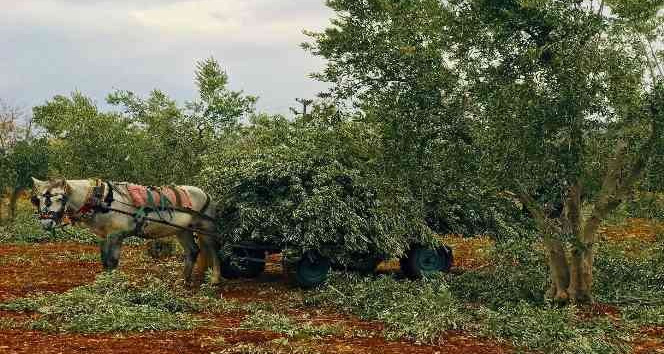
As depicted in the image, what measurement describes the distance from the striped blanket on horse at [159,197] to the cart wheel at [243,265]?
151 centimetres

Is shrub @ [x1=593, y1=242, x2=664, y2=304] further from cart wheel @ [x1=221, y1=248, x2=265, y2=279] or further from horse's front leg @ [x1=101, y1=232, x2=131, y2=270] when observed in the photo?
horse's front leg @ [x1=101, y1=232, x2=131, y2=270]

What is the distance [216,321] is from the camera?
36.3 ft

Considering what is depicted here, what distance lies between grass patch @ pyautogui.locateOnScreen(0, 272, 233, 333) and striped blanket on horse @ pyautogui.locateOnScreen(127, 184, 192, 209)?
1608 mm

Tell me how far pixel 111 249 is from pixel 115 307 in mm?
2839

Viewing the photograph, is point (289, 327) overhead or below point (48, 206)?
below

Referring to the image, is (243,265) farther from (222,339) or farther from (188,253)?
(222,339)

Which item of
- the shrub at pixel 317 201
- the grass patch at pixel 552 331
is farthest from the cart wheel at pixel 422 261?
the grass patch at pixel 552 331

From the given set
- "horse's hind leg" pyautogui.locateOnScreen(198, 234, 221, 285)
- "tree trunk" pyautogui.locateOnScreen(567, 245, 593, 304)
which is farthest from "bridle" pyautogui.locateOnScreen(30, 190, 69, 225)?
"tree trunk" pyautogui.locateOnScreen(567, 245, 593, 304)

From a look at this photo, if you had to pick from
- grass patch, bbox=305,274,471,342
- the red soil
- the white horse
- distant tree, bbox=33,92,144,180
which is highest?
distant tree, bbox=33,92,144,180

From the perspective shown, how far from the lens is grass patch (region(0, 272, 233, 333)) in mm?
10062

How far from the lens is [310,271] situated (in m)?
14.0

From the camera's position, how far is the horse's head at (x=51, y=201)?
12359mm

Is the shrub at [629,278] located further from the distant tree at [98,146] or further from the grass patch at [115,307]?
the distant tree at [98,146]

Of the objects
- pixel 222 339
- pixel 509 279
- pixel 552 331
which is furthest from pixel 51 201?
pixel 552 331
